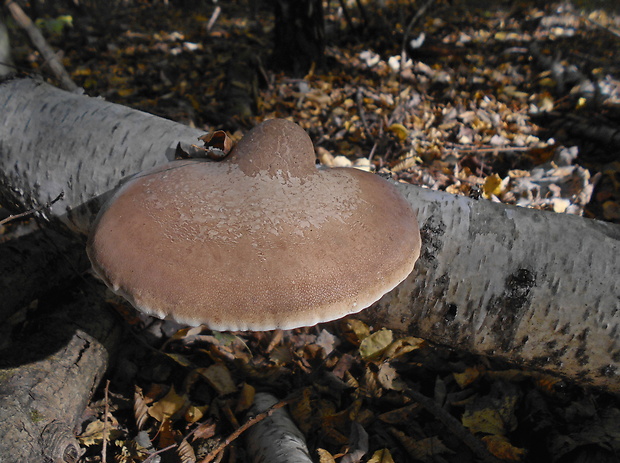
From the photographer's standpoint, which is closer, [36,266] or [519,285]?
[519,285]

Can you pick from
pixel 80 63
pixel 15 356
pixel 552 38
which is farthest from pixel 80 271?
pixel 552 38

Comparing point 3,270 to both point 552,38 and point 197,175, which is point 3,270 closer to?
point 197,175

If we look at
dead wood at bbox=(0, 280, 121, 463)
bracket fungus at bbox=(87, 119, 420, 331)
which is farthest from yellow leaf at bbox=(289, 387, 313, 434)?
bracket fungus at bbox=(87, 119, 420, 331)

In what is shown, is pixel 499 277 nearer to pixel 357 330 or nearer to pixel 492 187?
pixel 357 330

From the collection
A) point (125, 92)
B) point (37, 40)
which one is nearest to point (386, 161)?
point (37, 40)

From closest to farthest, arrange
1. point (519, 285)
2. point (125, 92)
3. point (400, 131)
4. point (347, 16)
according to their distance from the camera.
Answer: point (519, 285) < point (400, 131) < point (125, 92) < point (347, 16)
